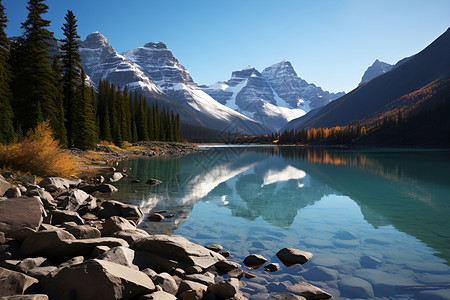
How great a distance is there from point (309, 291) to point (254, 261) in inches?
77.5

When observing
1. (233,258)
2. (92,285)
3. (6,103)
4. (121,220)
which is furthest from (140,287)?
(6,103)

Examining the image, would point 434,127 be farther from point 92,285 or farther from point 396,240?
point 92,285

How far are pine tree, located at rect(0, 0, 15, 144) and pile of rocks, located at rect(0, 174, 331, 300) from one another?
2379 cm

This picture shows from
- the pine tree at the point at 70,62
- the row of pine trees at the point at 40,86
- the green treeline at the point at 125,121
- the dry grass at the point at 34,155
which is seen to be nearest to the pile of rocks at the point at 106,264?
the dry grass at the point at 34,155

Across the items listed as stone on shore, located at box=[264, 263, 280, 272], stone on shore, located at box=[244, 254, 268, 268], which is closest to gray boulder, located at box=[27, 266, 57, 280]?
stone on shore, located at box=[244, 254, 268, 268]

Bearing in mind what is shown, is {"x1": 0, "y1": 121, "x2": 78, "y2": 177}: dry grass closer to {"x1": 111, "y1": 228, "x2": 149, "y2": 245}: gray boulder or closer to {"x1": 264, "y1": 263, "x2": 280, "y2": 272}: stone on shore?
{"x1": 111, "y1": 228, "x2": 149, "y2": 245}: gray boulder

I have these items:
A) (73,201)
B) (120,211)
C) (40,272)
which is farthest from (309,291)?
(73,201)

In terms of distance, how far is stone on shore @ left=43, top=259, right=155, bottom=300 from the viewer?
4.60m

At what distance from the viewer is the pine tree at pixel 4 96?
26.4 m

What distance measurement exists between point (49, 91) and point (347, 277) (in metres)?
41.3

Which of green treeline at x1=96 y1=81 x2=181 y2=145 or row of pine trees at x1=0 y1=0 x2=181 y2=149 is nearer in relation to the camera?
row of pine trees at x1=0 y1=0 x2=181 y2=149

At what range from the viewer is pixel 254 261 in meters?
7.84

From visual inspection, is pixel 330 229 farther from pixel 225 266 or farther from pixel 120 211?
pixel 120 211

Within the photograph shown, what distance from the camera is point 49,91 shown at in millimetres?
36250
